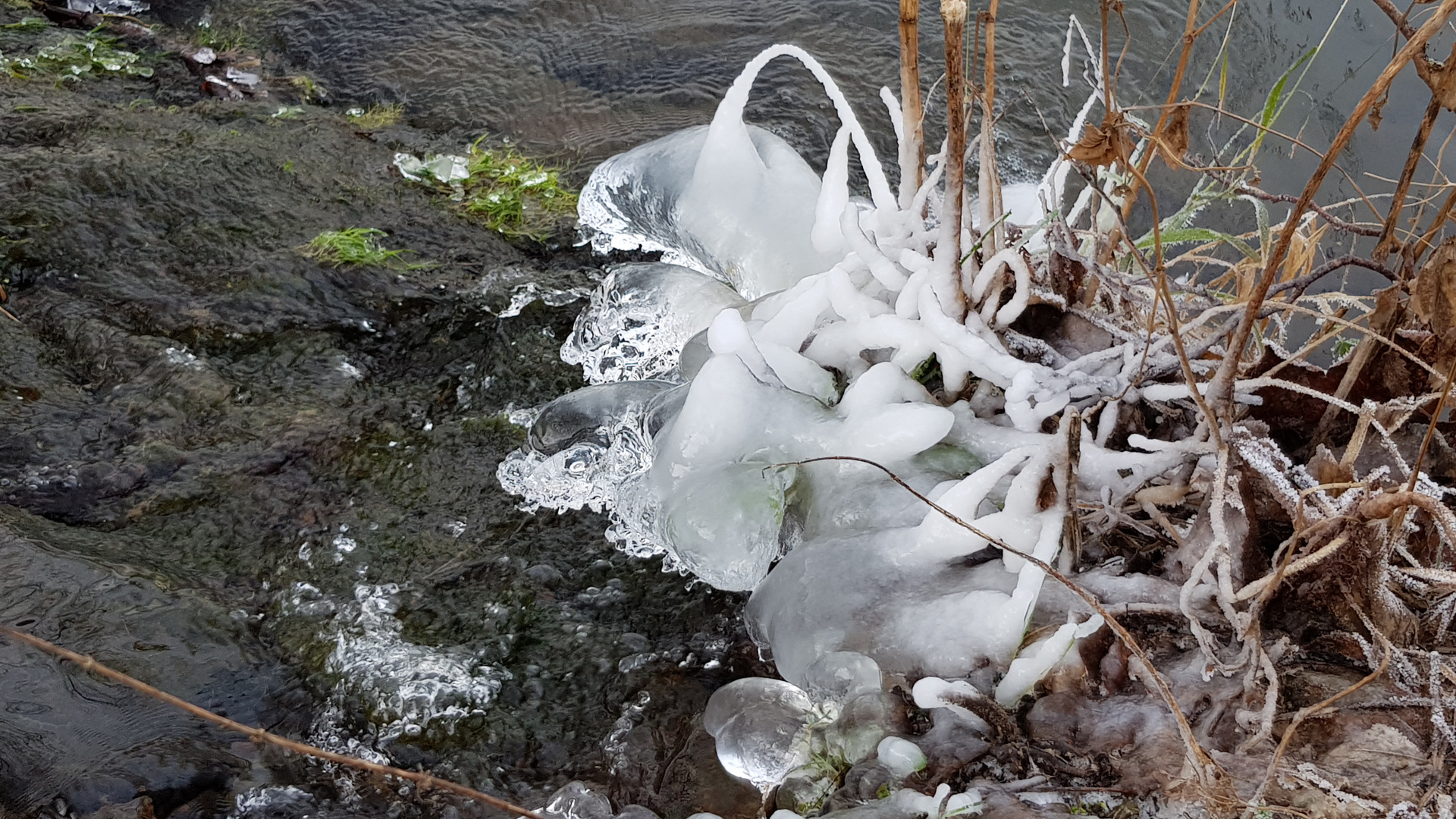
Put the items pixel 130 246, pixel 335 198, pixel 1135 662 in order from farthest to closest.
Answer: pixel 335 198
pixel 130 246
pixel 1135 662

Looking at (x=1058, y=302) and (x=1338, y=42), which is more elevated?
(x=1338, y=42)

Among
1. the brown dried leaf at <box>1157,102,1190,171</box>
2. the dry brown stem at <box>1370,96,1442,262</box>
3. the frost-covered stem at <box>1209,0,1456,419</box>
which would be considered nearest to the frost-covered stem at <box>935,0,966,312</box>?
the brown dried leaf at <box>1157,102,1190,171</box>

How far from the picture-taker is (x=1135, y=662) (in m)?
1.52

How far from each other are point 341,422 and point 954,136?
Result: 4.95 ft

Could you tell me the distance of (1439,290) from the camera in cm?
136

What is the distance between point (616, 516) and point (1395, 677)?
1.40 meters

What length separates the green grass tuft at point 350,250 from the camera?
2771 mm

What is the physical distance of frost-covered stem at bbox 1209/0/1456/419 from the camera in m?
1.09

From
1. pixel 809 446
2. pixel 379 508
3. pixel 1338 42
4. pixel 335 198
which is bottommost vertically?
pixel 379 508

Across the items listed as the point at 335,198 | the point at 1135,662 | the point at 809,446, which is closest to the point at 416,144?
the point at 335,198

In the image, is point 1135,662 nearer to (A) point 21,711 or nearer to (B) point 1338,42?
(A) point 21,711

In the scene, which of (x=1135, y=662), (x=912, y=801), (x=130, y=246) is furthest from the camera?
(x=130, y=246)

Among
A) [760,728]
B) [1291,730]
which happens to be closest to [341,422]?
[760,728]

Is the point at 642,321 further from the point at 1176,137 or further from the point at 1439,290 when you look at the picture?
the point at 1439,290
